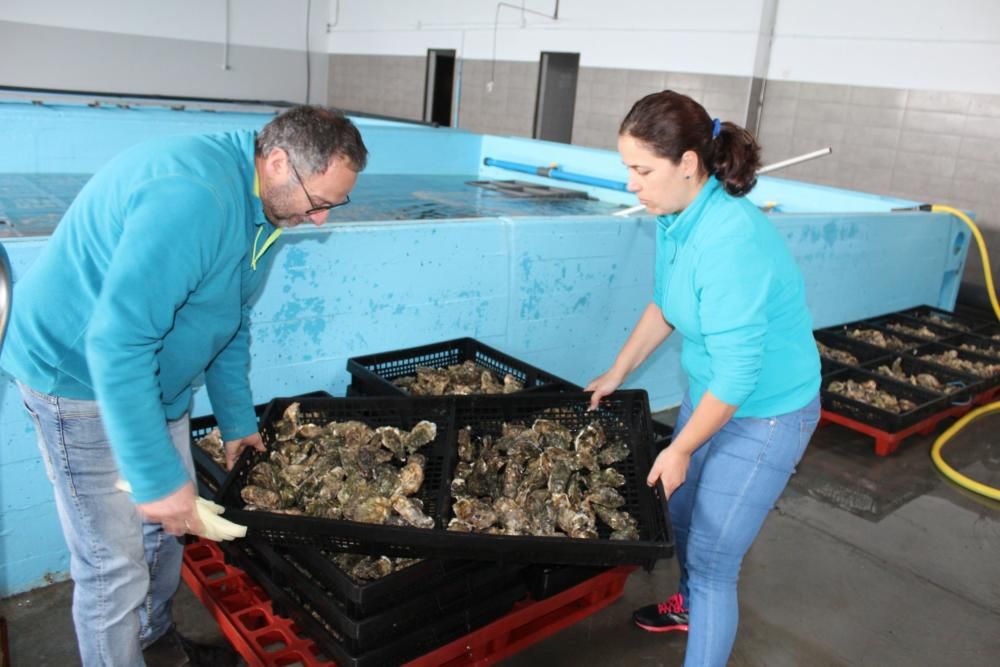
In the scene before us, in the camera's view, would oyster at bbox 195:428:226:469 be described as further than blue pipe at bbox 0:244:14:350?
Yes

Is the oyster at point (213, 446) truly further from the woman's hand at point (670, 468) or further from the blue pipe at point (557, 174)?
the blue pipe at point (557, 174)

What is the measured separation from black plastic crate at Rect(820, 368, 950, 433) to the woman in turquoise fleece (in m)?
1.93

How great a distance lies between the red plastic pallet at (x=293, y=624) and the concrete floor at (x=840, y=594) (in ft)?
0.20

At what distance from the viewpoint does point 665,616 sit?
7.22ft

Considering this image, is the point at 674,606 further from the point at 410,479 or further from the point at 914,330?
the point at 914,330

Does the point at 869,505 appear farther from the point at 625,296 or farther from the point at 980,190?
the point at 980,190

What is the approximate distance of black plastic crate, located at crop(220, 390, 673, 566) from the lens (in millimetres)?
1564

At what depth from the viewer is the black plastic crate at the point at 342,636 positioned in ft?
5.59

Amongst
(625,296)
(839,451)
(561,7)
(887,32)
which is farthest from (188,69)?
(839,451)

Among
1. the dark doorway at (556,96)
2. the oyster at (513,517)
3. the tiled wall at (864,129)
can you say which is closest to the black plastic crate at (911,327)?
the tiled wall at (864,129)

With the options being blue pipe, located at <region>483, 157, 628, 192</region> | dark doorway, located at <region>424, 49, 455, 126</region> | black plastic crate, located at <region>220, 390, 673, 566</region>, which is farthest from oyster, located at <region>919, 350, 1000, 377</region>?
dark doorway, located at <region>424, 49, 455, 126</region>

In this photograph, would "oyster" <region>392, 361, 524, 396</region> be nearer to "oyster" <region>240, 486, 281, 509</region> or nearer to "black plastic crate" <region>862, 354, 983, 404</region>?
"oyster" <region>240, 486, 281, 509</region>

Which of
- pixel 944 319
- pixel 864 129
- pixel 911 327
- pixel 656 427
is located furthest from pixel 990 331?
pixel 656 427

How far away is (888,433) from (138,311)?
10.5ft
